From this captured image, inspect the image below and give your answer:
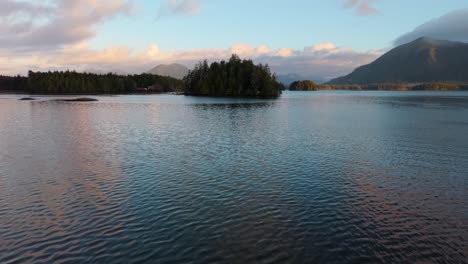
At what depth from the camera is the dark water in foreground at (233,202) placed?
1931cm

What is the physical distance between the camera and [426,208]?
26.0 metres

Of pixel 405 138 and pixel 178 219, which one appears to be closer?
pixel 178 219

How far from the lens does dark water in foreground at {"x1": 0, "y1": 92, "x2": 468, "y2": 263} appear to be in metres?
19.3

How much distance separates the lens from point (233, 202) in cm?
2720

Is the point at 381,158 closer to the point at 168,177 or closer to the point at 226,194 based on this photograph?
the point at 226,194

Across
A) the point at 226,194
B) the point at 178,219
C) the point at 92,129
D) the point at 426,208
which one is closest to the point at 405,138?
the point at 426,208

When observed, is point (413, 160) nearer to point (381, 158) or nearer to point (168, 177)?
point (381, 158)

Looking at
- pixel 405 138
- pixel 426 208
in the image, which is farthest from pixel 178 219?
pixel 405 138

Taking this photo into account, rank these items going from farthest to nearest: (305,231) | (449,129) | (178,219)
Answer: (449,129) → (178,219) → (305,231)

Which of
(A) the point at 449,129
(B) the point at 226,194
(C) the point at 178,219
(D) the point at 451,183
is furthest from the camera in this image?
(A) the point at 449,129

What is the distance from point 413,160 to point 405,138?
63.5 ft

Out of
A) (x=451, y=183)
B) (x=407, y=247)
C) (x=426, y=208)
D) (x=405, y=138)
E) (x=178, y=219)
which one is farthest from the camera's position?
(x=405, y=138)

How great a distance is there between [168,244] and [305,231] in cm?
924

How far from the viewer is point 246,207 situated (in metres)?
26.1
